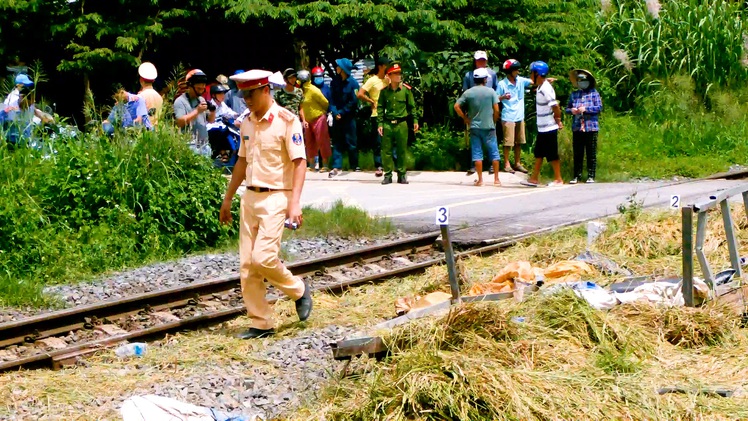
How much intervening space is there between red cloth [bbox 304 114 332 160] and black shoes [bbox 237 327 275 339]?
11.0 m

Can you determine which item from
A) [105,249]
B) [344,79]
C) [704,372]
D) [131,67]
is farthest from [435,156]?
[704,372]

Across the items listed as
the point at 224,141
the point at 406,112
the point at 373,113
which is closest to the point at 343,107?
the point at 373,113

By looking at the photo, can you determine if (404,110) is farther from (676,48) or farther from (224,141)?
(676,48)

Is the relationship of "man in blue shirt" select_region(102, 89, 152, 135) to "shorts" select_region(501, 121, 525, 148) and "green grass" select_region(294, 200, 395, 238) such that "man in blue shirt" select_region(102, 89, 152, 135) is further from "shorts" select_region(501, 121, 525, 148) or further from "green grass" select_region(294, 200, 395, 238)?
"shorts" select_region(501, 121, 525, 148)

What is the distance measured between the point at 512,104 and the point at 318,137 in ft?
10.8

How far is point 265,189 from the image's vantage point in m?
8.88

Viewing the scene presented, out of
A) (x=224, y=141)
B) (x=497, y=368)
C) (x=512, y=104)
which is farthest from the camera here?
(x=512, y=104)

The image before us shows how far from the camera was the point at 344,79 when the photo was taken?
20.2 metres

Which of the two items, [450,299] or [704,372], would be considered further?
[450,299]

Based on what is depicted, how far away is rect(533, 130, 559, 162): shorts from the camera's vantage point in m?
17.9

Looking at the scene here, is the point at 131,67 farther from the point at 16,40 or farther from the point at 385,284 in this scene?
the point at 385,284

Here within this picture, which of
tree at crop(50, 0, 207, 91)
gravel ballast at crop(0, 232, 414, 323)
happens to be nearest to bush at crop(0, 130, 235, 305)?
gravel ballast at crop(0, 232, 414, 323)

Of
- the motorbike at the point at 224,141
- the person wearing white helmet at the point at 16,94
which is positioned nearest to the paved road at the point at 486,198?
the motorbike at the point at 224,141

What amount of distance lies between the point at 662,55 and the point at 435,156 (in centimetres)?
647
